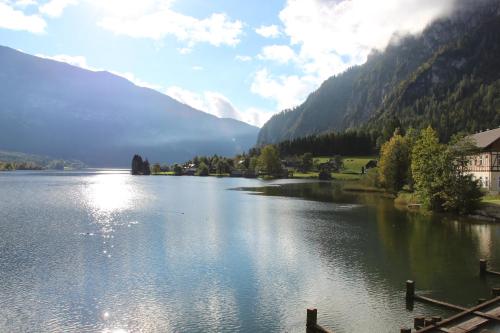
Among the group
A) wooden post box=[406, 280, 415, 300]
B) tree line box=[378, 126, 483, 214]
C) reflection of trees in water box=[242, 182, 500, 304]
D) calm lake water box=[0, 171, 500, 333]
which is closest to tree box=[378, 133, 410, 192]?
tree line box=[378, 126, 483, 214]

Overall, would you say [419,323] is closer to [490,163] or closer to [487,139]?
[490,163]

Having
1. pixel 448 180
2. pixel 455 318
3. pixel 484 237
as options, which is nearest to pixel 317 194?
pixel 448 180

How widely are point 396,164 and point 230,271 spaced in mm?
91631

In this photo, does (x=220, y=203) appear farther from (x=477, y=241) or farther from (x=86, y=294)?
(x=86, y=294)

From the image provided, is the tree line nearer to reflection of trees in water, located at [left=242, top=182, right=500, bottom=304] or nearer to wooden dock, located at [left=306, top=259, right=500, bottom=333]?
reflection of trees in water, located at [left=242, top=182, right=500, bottom=304]

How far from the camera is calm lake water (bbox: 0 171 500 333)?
92.9 ft

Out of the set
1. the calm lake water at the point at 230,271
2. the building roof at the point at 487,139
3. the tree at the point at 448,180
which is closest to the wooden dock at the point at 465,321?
the calm lake water at the point at 230,271

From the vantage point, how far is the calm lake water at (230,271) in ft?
92.9

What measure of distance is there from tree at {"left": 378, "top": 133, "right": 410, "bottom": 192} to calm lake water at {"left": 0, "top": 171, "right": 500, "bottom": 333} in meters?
47.2

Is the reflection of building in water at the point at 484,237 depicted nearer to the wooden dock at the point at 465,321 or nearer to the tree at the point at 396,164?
the wooden dock at the point at 465,321

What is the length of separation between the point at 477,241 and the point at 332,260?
73.8 feet

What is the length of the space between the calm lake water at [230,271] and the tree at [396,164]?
155ft

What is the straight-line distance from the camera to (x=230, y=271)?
39.8 metres

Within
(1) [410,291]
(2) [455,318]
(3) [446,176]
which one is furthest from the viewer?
(3) [446,176]
